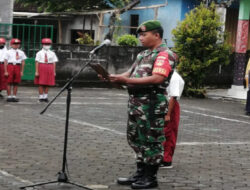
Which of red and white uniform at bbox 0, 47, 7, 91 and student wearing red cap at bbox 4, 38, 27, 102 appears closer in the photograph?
student wearing red cap at bbox 4, 38, 27, 102

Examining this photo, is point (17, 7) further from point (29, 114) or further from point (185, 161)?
point (185, 161)

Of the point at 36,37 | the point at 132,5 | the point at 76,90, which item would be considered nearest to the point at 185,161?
the point at 76,90

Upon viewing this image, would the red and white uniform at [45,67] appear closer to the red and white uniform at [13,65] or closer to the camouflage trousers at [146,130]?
the red and white uniform at [13,65]

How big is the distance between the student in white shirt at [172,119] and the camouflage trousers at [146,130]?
45.1 inches

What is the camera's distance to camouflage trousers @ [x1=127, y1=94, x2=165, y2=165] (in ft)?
23.3

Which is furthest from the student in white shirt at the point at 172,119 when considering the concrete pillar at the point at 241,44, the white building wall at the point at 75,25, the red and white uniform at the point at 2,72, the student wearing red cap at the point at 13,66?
the white building wall at the point at 75,25

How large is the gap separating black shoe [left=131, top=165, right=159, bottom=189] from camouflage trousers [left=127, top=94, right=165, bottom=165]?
0.39 feet

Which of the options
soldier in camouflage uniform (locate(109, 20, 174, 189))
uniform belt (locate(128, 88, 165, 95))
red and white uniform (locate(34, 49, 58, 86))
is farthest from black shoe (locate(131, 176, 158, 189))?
red and white uniform (locate(34, 49, 58, 86))

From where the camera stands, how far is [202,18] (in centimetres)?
2014

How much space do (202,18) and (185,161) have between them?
38.1 ft

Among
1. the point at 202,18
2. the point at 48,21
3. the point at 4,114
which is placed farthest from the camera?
the point at 48,21

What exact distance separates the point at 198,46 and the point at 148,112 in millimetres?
13323

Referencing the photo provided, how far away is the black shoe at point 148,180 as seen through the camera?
23.7 ft

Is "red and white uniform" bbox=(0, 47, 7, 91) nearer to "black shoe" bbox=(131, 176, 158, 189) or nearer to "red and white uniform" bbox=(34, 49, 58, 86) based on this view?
"red and white uniform" bbox=(34, 49, 58, 86)
